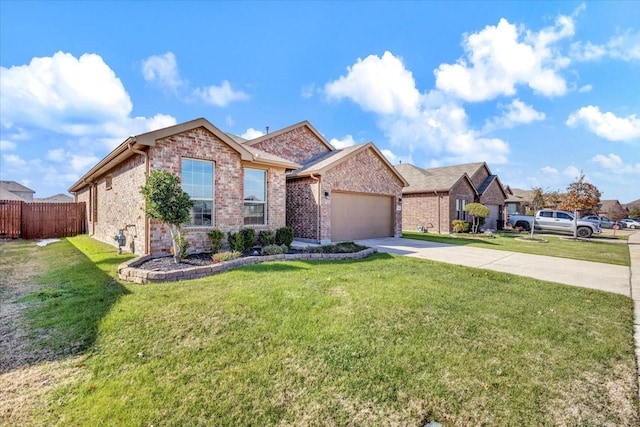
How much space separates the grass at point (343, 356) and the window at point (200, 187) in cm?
345

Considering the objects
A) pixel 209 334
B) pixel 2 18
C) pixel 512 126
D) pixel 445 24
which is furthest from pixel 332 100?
pixel 209 334

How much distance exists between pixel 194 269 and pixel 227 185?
12.3 feet

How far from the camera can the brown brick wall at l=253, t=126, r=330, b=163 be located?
16.2 meters

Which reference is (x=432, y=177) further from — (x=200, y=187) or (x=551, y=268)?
(x=200, y=187)

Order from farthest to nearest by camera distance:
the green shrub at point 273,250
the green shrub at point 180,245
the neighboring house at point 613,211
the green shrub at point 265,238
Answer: the neighboring house at point 613,211 < the green shrub at point 265,238 < the green shrub at point 273,250 < the green shrub at point 180,245

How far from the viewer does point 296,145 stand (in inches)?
679

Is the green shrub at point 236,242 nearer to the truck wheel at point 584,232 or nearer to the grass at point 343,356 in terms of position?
the grass at point 343,356

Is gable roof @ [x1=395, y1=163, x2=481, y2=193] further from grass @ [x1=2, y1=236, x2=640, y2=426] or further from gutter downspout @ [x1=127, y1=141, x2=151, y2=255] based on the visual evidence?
gutter downspout @ [x1=127, y1=141, x2=151, y2=255]

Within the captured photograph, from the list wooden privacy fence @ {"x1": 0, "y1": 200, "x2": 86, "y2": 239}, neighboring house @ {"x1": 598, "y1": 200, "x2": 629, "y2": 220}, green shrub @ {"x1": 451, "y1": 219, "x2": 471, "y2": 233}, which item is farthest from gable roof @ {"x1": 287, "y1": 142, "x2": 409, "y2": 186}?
neighboring house @ {"x1": 598, "y1": 200, "x2": 629, "y2": 220}

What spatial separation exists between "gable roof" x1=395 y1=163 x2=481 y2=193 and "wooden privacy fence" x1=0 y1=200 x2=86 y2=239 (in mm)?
22344

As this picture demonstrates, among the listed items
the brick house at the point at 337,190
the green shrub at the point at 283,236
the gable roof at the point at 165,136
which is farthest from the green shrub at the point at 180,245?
the brick house at the point at 337,190

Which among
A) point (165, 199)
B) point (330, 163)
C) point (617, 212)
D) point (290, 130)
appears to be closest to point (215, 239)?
point (165, 199)

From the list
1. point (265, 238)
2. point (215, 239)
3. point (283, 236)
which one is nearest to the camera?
point (215, 239)

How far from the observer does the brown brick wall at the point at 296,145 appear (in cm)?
1617
